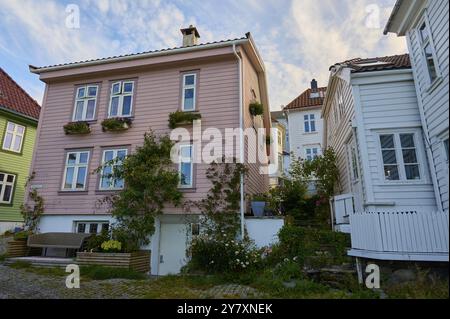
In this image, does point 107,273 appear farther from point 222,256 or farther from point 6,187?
point 6,187

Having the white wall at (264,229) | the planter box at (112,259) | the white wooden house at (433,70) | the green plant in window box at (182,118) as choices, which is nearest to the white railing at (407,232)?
the white wooden house at (433,70)

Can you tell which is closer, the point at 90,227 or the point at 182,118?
the point at 182,118

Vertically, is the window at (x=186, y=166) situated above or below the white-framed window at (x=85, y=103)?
below

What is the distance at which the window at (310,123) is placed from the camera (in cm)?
2588

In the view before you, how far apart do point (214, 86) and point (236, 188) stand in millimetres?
4207

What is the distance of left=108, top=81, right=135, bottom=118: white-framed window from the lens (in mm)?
12091

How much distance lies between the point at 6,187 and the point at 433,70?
20.8 metres

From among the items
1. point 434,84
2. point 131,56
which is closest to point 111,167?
point 131,56

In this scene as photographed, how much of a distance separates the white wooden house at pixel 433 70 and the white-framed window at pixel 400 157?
1.42 feet

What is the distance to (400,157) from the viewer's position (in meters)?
8.20

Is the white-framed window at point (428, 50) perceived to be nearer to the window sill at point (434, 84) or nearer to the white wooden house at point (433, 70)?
the white wooden house at point (433, 70)

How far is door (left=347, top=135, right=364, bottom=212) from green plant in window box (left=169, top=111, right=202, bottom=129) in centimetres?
563

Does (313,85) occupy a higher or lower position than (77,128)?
higher
